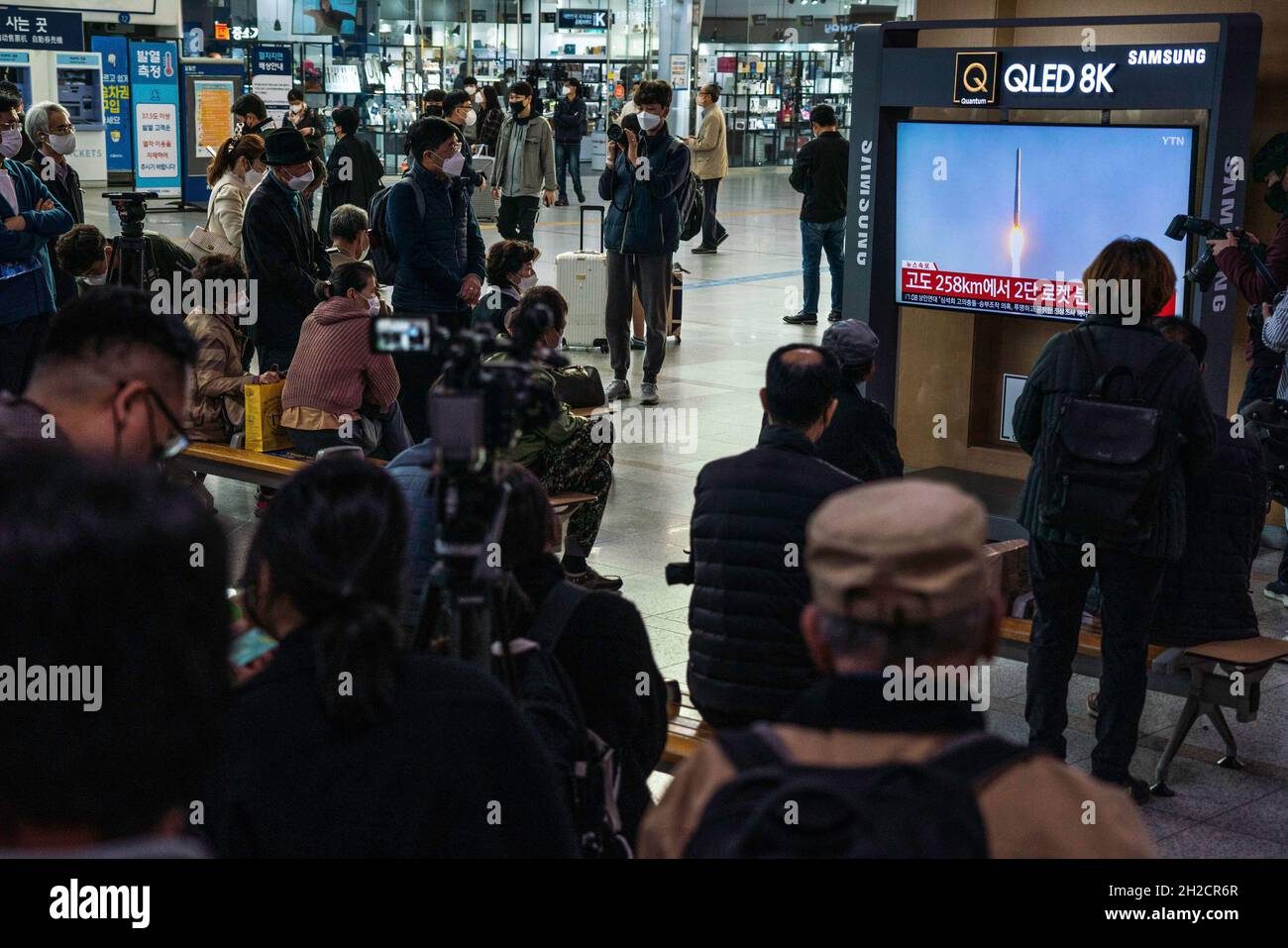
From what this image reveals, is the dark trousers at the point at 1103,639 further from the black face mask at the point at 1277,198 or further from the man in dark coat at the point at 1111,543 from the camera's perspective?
the black face mask at the point at 1277,198

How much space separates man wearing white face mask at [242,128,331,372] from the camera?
8039 millimetres

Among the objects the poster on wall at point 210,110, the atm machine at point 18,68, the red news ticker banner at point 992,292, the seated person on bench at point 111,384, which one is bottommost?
the red news ticker banner at point 992,292

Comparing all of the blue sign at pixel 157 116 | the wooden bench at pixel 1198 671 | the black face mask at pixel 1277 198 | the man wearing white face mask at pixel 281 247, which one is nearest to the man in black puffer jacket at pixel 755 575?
the wooden bench at pixel 1198 671

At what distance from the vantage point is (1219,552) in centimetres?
489

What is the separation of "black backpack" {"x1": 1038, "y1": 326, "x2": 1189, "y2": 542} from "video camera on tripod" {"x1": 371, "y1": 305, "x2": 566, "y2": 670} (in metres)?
2.34

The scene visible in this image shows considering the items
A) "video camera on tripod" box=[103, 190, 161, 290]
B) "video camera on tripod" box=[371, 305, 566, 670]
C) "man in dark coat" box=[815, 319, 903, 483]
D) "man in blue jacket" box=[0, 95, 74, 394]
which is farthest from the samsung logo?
"man in blue jacket" box=[0, 95, 74, 394]

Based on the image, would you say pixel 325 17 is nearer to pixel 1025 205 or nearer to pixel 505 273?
pixel 505 273

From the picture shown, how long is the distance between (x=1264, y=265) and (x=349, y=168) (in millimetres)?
8124

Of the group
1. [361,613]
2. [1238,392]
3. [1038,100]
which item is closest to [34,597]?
[361,613]

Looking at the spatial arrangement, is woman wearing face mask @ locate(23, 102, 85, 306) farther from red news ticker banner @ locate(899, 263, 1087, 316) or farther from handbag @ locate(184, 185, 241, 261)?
red news ticker banner @ locate(899, 263, 1087, 316)

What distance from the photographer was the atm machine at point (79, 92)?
2200 cm

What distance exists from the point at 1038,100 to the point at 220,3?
86.2 feet

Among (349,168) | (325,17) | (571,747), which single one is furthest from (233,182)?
(325,17)

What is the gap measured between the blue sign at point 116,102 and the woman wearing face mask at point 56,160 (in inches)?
490
